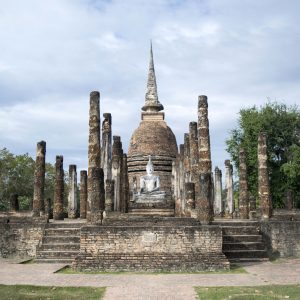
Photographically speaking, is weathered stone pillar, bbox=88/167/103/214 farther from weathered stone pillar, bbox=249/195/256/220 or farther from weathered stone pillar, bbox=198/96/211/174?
weathered stone pillar, bbox=249/195/256/220

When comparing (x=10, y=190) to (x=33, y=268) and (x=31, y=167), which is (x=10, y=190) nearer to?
(x=31, y=167)

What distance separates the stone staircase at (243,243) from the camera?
44.5ft

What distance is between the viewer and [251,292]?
27.3 feet

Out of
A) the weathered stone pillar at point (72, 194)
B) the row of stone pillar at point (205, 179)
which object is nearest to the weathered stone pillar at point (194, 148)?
the row of stone pillar at point (205, 179)

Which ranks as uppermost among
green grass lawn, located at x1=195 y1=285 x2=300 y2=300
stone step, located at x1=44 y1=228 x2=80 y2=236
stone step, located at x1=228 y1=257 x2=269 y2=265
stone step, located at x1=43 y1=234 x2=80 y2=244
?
stone step, located at x1=44 y1=228 x2=80 y2=236

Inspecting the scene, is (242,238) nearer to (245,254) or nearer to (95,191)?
(245,254)

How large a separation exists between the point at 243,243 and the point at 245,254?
0.56 meters

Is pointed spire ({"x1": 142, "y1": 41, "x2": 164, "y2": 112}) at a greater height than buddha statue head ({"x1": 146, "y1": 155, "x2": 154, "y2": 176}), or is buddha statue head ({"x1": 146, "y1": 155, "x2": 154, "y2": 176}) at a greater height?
pointed spire ({"x1": 142, "y1": 41, "x2": 164, "y2": 112})

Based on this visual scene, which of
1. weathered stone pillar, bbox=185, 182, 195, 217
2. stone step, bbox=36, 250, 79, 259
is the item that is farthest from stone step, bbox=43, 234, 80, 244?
weathered stone pillar, bbox=185, 182, 195, 217

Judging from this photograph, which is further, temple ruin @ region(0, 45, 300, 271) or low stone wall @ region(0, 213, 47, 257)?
low stone wall @ region(0, 213, 47, 257)

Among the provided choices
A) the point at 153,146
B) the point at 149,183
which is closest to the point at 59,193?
the point at 149,183

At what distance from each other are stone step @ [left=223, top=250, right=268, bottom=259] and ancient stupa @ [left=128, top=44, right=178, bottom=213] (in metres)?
18.2

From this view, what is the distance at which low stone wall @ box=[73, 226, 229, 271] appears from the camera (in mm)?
11609

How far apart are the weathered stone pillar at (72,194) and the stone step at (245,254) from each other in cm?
1146
